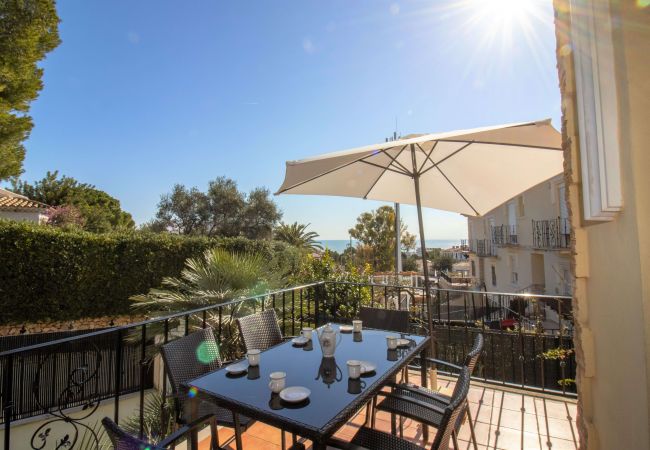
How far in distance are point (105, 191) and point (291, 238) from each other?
16586 mm

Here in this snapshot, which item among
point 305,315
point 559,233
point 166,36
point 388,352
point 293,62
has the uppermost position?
point 166,36

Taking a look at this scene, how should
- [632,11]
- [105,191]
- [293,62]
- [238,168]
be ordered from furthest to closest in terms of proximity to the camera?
[105,191], [238,168], [293,62], [632,11]

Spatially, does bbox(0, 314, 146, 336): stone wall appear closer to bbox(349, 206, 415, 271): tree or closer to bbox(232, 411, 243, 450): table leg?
bbox(232, 411, 243, 450): table leg

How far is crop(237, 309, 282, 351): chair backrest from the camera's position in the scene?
2.74 m

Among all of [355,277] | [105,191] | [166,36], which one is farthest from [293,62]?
[105,191]

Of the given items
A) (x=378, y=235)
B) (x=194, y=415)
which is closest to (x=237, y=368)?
(x=194, y=415)

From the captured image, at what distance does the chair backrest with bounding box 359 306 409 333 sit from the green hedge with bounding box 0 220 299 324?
13.8 feet

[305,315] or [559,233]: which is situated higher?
[559,233]

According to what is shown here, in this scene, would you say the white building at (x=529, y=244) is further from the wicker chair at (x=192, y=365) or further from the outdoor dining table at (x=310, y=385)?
the wicker chair at (x=192, y=365)

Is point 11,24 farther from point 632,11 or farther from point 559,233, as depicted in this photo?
point 559,233

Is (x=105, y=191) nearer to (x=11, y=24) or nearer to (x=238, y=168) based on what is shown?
(x=238, y=168)

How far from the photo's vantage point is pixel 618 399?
4.14 ft

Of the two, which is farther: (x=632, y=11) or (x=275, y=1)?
(x=275, y=1)

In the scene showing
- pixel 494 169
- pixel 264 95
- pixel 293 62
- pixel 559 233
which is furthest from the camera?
pixel 559 233
